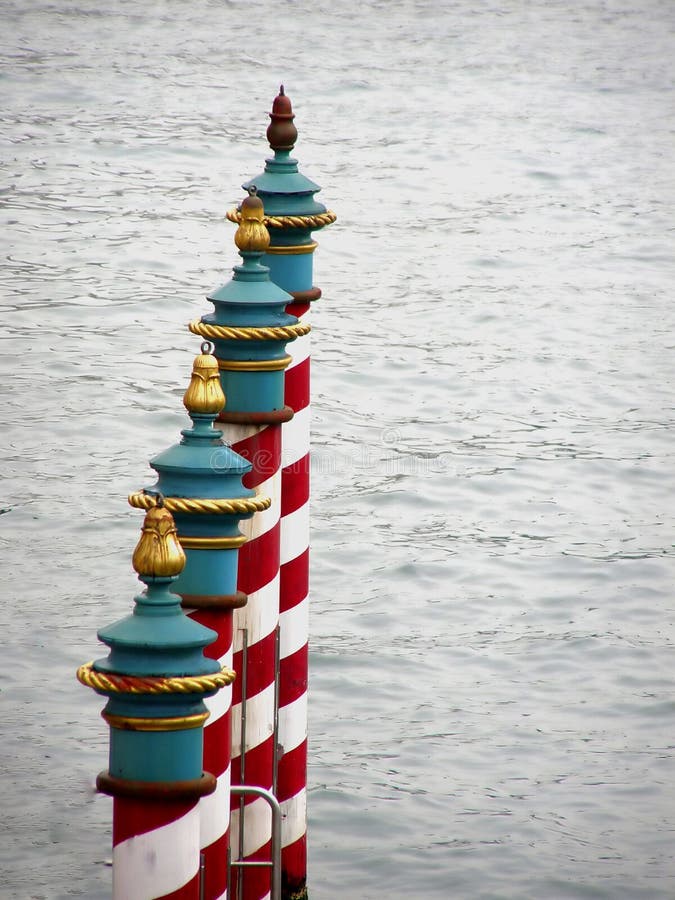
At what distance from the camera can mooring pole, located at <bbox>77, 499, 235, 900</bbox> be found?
10.00 ft

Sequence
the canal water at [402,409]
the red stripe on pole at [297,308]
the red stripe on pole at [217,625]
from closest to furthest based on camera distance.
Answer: the red stripe on pole at [217,625] < the red stripe on pole at [297,308] < the canal water at [402,409]

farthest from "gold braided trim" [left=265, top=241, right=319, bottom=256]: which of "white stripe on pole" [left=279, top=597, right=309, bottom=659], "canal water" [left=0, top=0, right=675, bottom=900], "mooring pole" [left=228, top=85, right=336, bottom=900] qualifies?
"canal water" [left=0, top=0, right=675, bottom=900]

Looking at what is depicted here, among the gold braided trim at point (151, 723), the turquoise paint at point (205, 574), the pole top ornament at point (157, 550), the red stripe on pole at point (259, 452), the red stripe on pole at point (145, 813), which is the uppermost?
the pole top ornament at point (157, 550)

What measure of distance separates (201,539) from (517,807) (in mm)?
3406

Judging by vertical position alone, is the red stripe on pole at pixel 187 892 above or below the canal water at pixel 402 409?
above

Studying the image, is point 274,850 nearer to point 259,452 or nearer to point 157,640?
point 259,452

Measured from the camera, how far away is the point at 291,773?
4688 millimetres

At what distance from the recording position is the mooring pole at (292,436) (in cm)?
447

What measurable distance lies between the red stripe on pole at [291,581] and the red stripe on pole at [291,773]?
0.40m

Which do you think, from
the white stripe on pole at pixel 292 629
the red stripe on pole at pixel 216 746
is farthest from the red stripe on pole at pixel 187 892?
the white stripe on pole at pixel 292 629

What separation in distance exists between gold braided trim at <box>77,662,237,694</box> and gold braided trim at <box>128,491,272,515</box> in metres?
0.49

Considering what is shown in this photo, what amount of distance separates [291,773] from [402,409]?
7225 mm

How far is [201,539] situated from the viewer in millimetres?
3510

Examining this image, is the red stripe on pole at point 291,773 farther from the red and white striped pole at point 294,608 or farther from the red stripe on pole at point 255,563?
the red stripe on pole at point 255,563
